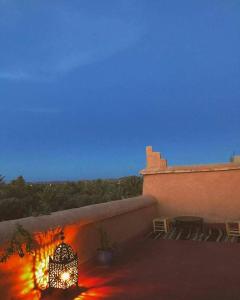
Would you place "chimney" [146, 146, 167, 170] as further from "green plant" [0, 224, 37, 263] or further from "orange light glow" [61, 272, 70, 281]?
"green plant" [0, 224, 37, 263]

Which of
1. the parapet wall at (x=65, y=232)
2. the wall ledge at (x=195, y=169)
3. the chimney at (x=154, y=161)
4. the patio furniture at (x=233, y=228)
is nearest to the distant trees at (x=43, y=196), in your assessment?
the parapet wall at (x=65, y=232)

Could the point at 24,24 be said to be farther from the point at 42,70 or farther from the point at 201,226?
the point at 201,226

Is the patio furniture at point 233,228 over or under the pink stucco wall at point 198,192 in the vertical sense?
under

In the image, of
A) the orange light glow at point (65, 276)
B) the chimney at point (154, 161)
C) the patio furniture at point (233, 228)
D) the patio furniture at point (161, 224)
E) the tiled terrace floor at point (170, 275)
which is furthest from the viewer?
the chimney at point (154, 161)

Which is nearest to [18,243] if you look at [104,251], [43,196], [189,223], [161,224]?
[104,251]

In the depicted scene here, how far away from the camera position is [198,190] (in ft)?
33.7

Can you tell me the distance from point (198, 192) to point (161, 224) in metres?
1.72

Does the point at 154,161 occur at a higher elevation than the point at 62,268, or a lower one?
higher

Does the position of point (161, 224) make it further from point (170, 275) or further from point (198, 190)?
point (170, 275)

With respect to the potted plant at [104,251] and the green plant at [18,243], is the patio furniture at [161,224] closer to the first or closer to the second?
the potted plant at [104,251]

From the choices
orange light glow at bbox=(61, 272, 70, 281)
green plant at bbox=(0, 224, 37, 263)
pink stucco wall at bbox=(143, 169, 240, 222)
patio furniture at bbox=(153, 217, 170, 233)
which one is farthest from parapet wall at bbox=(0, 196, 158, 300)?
pink stucco wall at bbox=(143, 169, 240, 222)

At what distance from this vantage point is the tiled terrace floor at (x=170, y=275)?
4.76 m

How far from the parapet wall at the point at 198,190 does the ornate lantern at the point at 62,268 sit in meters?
6.32

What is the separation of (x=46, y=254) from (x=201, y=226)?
5774 millimetres
